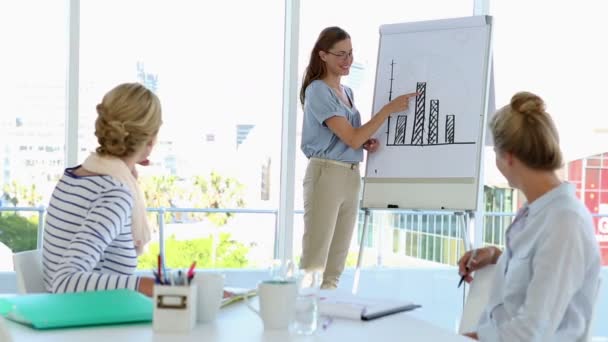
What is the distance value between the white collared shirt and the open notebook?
249 millimetres

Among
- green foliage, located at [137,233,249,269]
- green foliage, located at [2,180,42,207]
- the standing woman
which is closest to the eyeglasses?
the standing woman

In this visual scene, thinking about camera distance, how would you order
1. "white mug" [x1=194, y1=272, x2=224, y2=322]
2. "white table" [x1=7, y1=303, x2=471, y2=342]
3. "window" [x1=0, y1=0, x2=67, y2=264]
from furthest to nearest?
1. "window" [x1=0, y1=0, x2=67, y2=264]
2. "white mug" [x1=194, y1=272, x2=224, y2=322]
3. "white table" [x1=7, y1=303, x2=471, y2=342]

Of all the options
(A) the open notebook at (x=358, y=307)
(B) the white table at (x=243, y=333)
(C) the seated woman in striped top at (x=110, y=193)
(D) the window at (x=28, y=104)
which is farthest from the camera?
(D) the window at (x=28, y=104)

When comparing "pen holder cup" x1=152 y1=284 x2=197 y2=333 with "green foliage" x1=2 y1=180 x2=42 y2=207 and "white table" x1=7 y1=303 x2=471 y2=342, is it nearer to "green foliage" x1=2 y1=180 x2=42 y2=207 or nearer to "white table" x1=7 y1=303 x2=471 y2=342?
"white table" x1=7 y1=303 x2=471 y2=342

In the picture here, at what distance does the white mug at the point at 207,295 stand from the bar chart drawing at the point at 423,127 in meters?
2.22

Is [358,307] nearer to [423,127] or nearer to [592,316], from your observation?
[592,316]

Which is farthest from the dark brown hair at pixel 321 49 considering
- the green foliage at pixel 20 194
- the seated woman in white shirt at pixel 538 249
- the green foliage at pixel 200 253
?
the seated woman in white shirt at pixel 538 249

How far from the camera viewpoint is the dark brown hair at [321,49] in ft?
12.7

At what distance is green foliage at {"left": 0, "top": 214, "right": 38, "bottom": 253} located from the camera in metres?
4.47

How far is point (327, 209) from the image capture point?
3.87 metres

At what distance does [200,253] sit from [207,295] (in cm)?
306

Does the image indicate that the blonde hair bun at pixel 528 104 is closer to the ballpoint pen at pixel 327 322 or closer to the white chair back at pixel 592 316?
the white chair back at pixel 592 316

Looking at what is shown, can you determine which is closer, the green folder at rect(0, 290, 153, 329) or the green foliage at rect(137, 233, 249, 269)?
the green folder at rect(0, 290, 153, 329)

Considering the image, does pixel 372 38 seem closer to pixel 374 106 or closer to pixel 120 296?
pixel 374 106
